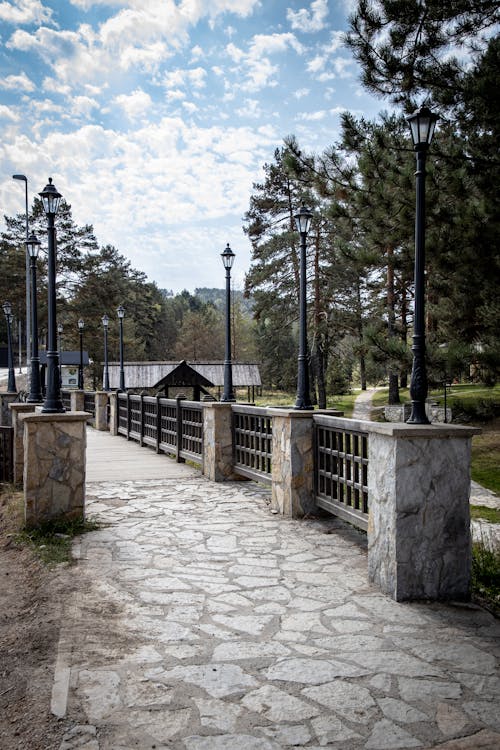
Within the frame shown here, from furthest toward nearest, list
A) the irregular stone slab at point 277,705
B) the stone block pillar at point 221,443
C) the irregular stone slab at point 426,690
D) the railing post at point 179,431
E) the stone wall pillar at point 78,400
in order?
the stone wall pillar at point 78,400 < the railing post at point 179,431 < the stone block pillar at point 221,443 < the irregular stone slab at point 426,690 < the irregular stone slab at point 277,705

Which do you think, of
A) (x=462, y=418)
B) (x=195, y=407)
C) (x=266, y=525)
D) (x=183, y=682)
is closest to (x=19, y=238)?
(x=462, y=418)

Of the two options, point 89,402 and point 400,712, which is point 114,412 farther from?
point 400,712

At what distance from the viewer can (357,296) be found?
3188 centimetres

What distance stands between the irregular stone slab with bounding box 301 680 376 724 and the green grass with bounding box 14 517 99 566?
3067 mm

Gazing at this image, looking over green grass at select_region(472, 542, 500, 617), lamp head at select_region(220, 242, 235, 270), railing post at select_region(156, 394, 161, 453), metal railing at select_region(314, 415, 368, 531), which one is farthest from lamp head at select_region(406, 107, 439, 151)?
railing post at select_region(156, 394, 161, 453)

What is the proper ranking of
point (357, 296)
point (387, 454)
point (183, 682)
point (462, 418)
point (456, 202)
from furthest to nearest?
point (357, 296) → point (462, 418) → point (456, 202) → point (387, 454) → point (183, 682)

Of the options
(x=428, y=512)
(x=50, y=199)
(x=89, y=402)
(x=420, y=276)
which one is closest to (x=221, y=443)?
(x=50, y=199)

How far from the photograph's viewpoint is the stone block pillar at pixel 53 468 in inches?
267

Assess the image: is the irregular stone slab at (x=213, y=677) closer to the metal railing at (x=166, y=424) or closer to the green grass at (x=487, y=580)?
the green grass at (x=487, y=580)

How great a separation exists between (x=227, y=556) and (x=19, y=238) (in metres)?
42.5

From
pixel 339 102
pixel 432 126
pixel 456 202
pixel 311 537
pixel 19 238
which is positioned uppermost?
pixel 19 238

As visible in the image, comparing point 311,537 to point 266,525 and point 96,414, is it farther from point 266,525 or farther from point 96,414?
point 96,414

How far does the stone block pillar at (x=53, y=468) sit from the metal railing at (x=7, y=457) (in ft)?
14.6

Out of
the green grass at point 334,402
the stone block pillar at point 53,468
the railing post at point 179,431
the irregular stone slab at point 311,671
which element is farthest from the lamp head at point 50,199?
the green grass at point 334,402
